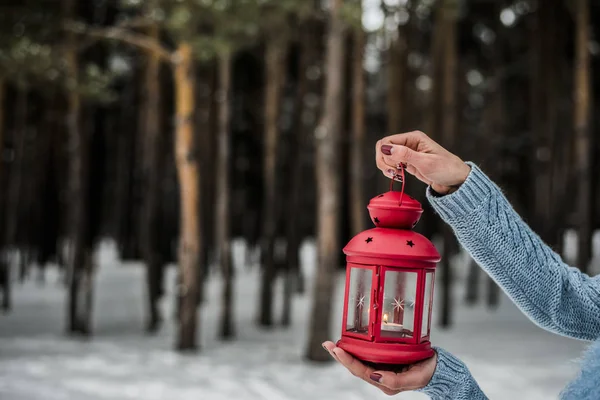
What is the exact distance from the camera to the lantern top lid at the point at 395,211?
6.24 feet

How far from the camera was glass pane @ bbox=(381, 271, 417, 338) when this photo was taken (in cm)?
197

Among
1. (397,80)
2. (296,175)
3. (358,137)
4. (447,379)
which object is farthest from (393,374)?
(397,80)

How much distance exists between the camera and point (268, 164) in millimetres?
13195

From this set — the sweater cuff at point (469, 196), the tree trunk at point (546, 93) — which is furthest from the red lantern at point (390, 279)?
the tree trunk at point (546, 93)

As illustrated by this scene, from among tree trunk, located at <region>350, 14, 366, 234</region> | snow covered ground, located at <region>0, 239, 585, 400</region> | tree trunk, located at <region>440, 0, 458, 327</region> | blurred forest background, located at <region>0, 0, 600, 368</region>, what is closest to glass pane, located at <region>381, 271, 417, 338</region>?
snow covered ground, located at <region>0, 239, 585, 400</region>

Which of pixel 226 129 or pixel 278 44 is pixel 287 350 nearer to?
pixel 226 129

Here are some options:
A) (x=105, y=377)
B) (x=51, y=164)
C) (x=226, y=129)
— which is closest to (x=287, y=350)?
(x=105, y=377)

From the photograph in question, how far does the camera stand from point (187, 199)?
9.80 metres

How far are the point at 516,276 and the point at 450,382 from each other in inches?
13.2

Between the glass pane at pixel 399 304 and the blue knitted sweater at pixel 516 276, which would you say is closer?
the blue knitted sweater at pixel 516 276

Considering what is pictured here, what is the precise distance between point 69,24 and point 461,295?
39.5ft

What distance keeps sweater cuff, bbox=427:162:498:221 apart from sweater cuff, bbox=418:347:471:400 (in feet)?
1.39

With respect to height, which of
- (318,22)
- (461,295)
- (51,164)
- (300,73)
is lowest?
(461,295)

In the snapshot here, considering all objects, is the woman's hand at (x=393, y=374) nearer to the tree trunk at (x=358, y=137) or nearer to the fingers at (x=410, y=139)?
the fingers at (x=410, y=139)
